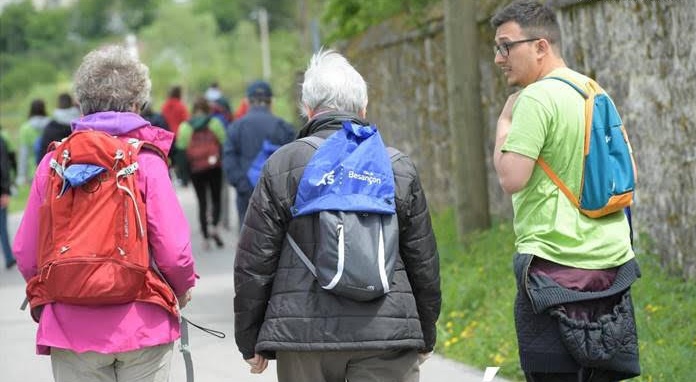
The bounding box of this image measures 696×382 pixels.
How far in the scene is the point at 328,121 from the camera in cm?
489

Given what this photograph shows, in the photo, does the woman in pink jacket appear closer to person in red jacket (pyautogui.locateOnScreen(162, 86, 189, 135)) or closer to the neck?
the neck

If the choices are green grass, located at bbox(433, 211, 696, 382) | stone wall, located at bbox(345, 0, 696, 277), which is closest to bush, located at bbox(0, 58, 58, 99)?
green grass, located at bbox(433, 211, 696, 382)

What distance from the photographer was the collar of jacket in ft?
16.0

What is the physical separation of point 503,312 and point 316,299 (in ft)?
15.0

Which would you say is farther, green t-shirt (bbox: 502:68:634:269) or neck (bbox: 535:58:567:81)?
neck (bbox: 535:58:567:81)

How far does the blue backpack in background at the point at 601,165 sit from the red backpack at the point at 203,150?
36.2 ft

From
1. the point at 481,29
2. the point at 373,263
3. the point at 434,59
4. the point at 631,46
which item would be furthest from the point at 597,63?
the point at 373,263

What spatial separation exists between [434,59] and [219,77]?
297 ft

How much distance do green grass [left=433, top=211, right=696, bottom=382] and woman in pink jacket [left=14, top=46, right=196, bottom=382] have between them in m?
2.97

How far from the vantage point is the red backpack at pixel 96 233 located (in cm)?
484

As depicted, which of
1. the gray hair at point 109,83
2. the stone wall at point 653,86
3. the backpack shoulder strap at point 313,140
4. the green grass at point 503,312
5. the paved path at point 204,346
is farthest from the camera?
the paved path at point 204,346

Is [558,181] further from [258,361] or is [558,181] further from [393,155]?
[258,361]

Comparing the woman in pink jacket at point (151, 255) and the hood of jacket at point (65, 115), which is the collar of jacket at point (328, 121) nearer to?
the woman in pink jacket at point (151, 255)

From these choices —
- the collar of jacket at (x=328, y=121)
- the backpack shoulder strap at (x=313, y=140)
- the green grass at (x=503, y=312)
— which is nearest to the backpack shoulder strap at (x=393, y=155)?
the collar of jacket at (x=328, y=121)
